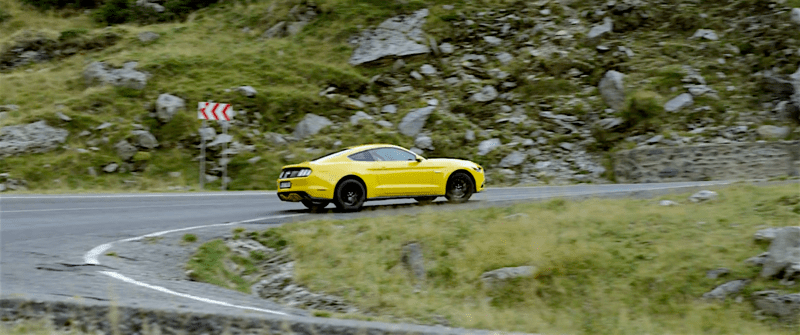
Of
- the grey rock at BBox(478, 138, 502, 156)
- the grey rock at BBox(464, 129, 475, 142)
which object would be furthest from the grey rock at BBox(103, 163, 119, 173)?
the grey rock at BBox(478, 138, 502, 156)

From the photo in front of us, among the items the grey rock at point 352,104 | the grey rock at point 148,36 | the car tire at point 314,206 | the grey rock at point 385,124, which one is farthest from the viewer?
the grey rock at point 148,36

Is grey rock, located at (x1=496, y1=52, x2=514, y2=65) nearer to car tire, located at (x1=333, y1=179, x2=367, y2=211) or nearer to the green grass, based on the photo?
car tire, located at (x1=333, y1=179, x2=367, y2=211)

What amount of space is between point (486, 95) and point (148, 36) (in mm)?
16984

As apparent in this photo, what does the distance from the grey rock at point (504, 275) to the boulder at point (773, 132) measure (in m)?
18.6

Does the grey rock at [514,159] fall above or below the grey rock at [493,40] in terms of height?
below

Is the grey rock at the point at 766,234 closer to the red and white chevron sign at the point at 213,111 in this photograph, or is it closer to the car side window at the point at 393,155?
the car side window at the point at 393,155

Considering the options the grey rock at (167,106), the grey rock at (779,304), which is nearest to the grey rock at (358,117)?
the grey rock at (167,106)

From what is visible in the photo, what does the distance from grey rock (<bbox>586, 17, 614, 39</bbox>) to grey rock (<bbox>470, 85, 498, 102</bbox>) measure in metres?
5.57

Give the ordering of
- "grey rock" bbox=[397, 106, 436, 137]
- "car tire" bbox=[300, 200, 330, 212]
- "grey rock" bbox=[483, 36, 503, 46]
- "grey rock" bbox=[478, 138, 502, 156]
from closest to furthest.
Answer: "car tire" bbox=[300, 200, 330, 212]
"grey rock" bbox=[478, 138, 502, 156]
"grey rock" bbox=[397, 106, 436, 137]
"grey rock" bbox=[483, 36, 503, 46]

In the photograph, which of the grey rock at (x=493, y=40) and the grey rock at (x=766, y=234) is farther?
the grey rock at (x=493, y=40)

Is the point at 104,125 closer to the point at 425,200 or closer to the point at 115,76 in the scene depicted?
the point at 115,76

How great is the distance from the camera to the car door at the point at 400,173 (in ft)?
46.1

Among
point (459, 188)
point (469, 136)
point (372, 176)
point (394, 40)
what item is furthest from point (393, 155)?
point (394, 40)

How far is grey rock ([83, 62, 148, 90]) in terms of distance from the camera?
1103 inches
